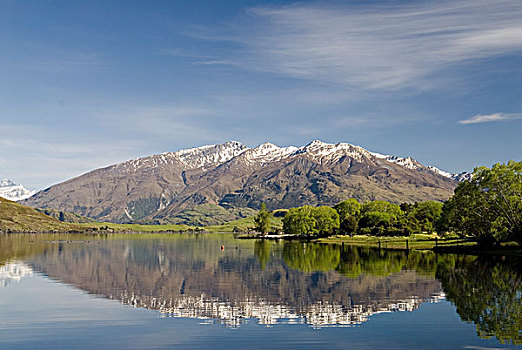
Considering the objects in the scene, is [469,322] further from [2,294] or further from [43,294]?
[2,294]

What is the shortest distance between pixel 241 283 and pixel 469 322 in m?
33.6

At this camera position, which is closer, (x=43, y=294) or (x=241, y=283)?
(x=43, y=294)

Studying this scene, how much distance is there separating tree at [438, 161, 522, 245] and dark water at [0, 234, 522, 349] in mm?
27776

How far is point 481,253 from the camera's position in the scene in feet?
362

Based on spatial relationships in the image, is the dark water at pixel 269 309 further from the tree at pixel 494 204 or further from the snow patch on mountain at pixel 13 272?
the tree at pixel 494 204

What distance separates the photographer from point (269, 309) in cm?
4603

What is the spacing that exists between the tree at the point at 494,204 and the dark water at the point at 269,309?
91.1 ft

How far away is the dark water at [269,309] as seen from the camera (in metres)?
34.2

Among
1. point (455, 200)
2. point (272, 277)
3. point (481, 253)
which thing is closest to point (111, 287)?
point (272, 277)

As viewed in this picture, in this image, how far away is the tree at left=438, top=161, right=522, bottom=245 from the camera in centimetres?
10525

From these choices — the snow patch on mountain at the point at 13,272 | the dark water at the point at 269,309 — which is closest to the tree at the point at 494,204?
the dark water at the point at 269,309

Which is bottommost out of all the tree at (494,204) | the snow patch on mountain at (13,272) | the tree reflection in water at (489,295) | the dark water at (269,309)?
the snow patch on mountain at (13,272)

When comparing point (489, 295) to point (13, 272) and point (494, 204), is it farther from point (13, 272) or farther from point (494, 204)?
point (13, 272)

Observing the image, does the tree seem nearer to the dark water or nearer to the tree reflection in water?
the tree reflection in water
